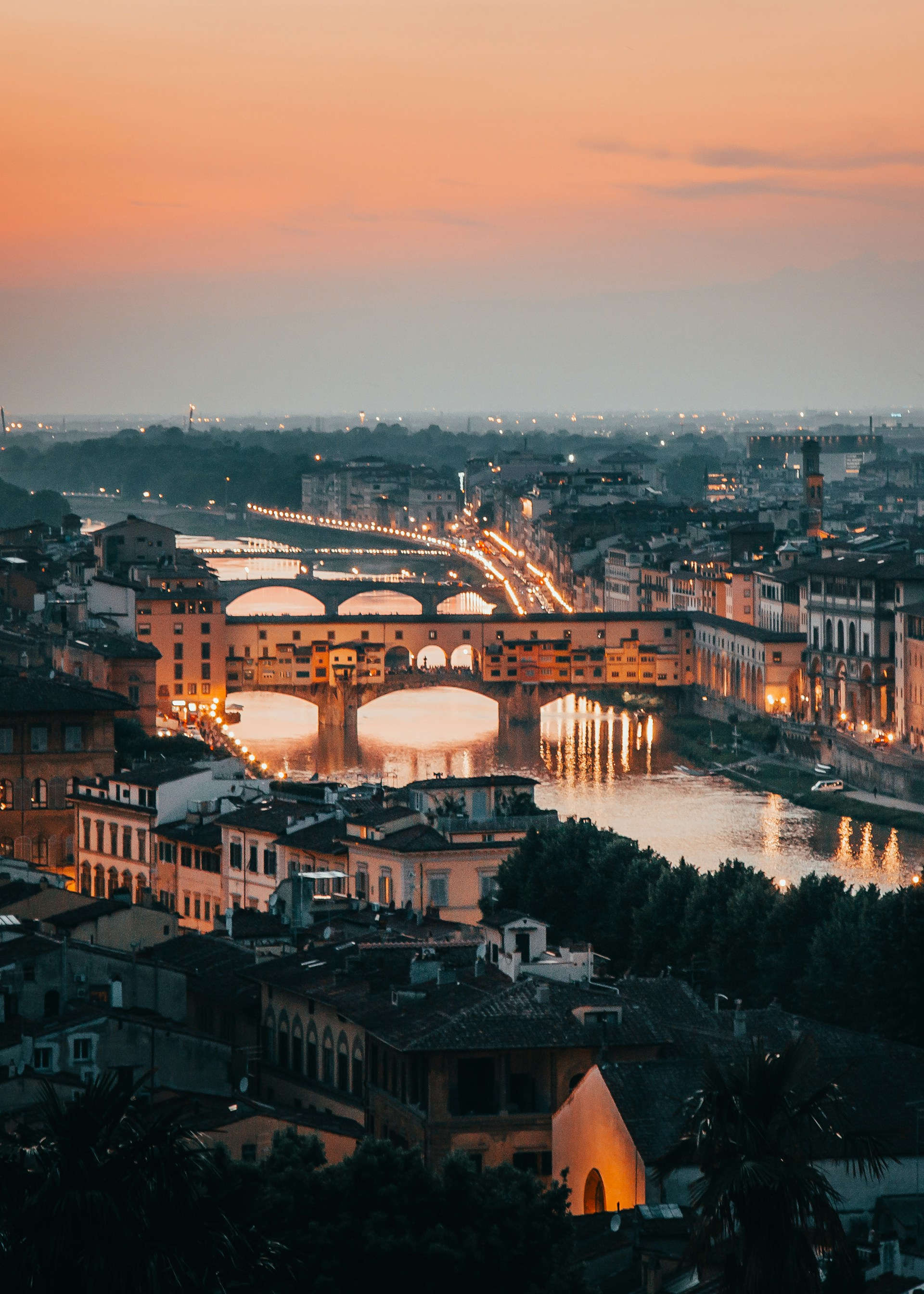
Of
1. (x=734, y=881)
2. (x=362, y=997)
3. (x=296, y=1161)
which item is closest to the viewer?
(x=296, y=1161)

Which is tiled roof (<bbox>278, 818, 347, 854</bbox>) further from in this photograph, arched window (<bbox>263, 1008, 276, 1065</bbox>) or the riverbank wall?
the riverbank wall

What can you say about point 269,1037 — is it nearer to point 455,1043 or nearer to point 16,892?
point 455,1043

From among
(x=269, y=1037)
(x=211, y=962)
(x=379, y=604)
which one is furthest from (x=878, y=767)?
(x=379, y=604)

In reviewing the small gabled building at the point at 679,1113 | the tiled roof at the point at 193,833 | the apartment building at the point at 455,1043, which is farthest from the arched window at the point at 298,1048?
the tiled roof at the point at 193,833

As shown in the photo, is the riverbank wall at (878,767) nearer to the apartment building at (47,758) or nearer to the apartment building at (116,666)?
the apartment building at (116,666)

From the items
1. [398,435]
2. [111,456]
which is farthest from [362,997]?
[398,435]

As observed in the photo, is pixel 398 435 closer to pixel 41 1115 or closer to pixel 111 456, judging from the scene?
pixel 111 456
